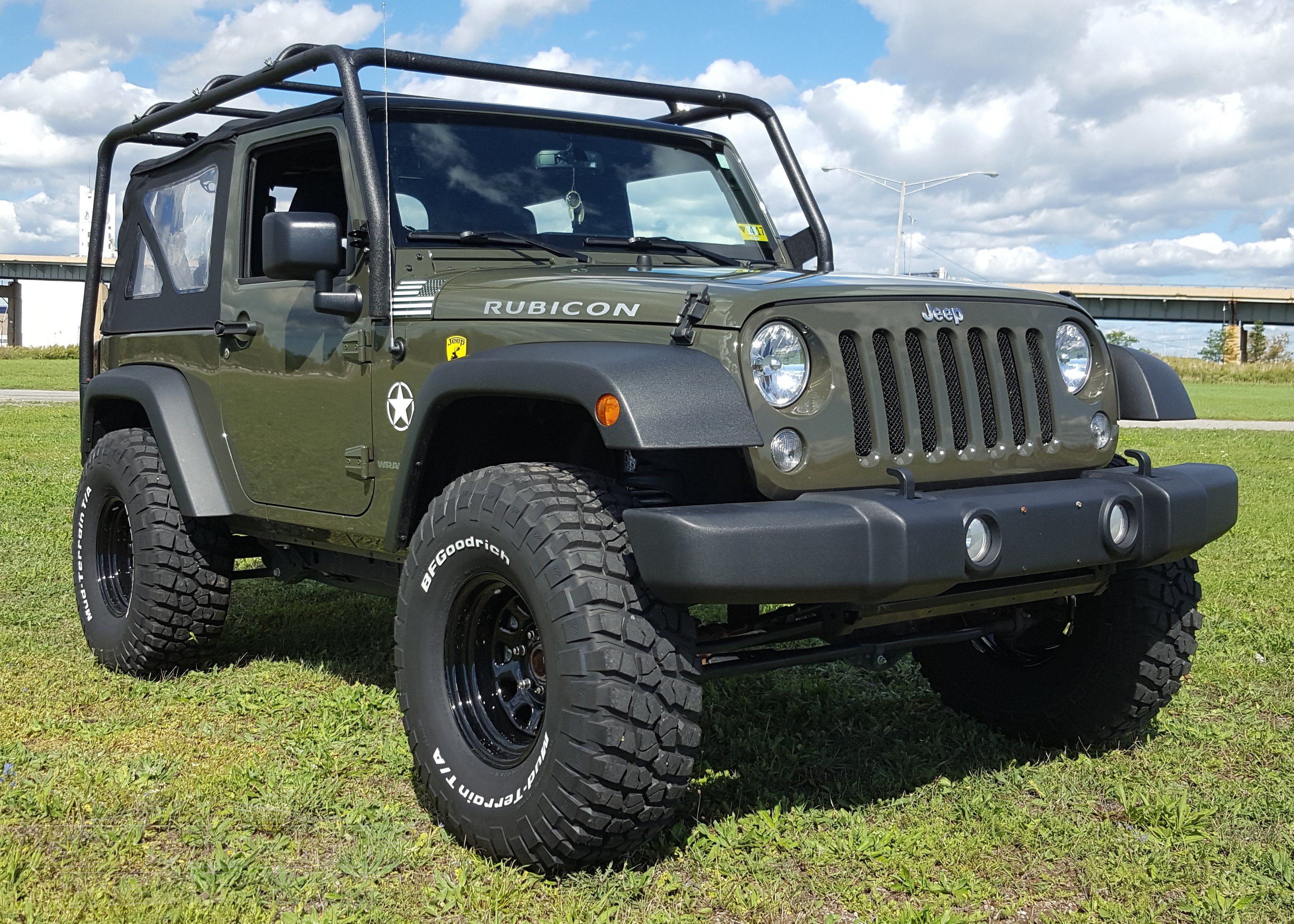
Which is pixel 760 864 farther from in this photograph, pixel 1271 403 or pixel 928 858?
pixel 1271 403

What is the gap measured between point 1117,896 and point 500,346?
2148mm

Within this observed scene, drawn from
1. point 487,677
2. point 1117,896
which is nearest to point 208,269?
point 487,677

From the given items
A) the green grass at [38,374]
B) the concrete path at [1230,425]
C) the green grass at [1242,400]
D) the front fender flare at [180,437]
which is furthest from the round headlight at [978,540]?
the green grass at [38,374]

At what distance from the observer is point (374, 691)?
16.5 ft

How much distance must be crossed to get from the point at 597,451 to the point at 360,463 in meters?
0.81

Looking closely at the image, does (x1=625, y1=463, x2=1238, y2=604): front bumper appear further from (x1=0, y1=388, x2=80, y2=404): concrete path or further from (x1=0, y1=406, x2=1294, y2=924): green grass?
(x1=0, y1=388, x2=80, y2=404): concrete path

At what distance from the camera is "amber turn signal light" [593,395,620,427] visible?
304cm

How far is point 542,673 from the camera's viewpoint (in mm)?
3594

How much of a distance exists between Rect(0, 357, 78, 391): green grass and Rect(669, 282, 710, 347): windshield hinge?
25.8 meters

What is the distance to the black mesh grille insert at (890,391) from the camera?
3.41m

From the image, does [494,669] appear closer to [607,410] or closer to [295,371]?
[607,410]

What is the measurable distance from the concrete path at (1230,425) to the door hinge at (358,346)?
16946 millimetres

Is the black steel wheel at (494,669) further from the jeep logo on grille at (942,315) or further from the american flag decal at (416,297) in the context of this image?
the jeep logo on grille at (942,315)

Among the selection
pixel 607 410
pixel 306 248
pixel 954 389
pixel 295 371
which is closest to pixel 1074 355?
pixel 954 389
